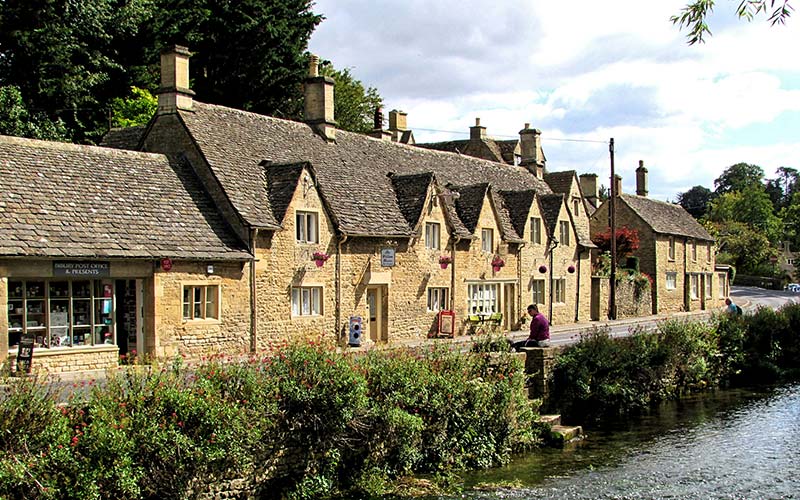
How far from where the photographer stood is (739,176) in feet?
525

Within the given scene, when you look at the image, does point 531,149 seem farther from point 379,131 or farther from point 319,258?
point 319,258

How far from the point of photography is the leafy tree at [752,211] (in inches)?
4815

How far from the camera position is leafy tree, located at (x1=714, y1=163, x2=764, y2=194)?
158375 mm

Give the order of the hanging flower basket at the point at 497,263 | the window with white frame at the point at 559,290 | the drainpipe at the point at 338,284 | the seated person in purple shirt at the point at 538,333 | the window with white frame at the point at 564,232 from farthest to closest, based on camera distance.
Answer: the window with white frame at the point at 564,232 → the window with white frame at the point at 559,290 → the hanging flower basket at the point at 497,263 → the drainpipe at the point at 338,284 → the seated person in purple shirt at the point at 538,333

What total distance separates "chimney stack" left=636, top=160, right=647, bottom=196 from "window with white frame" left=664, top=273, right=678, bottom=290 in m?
10.5

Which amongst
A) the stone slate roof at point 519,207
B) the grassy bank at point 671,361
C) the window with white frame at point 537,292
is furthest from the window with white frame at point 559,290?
the grassy bank at point 671,361

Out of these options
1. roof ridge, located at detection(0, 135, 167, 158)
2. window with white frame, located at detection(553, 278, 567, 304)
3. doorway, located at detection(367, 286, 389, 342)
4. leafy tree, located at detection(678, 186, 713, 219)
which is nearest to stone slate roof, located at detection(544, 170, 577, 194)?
window with white frame, located at detection(553, 278, 567, 304)

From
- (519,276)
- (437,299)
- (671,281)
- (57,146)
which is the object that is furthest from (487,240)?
(671,281)

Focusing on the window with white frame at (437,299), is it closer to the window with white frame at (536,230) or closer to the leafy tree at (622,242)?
the window with white frame at (536,230)

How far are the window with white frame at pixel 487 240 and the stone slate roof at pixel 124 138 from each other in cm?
1478

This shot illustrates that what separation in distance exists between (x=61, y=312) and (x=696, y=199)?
17246cm

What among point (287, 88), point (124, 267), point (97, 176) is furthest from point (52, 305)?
point (287, 88)

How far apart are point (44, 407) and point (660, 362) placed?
→ 2179 centimetres

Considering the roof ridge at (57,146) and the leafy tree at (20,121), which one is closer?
the roof ridge at (57,146)
